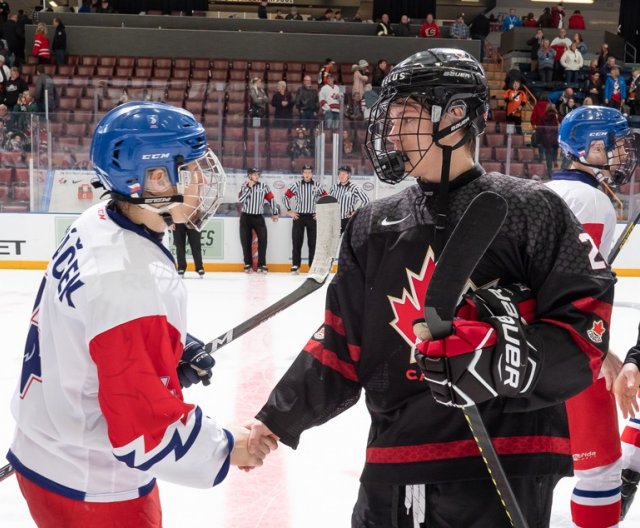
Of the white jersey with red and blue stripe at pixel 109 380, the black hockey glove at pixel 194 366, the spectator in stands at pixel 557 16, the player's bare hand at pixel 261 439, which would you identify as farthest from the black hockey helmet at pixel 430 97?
the spectator in stands at pixel 557 16

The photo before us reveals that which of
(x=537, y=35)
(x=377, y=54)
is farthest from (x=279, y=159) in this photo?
(x=537, y=35)

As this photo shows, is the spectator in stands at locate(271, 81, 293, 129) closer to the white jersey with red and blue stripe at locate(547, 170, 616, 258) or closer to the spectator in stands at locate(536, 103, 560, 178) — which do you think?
the spectator in stands at locate(536, 103, 560, 178)

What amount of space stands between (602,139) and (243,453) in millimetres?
1629

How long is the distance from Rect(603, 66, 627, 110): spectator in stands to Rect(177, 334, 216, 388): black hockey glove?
501 inches

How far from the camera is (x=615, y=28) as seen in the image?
19.3m

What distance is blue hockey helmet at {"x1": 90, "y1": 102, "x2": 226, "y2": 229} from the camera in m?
1.52

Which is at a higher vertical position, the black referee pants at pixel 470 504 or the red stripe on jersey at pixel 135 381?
the red stripe on jersey at pixel 135 381

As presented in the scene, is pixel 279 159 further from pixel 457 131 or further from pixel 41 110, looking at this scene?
pixel 457 131

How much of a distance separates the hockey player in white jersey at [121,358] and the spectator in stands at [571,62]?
1454 cm

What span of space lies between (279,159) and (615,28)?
12.4 metres

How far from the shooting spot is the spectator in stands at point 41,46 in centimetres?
1417

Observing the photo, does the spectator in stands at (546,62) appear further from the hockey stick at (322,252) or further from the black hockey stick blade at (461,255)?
the black hockey stick blade at (461,255)

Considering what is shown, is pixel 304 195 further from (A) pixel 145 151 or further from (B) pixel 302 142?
(A) pixel 145 151

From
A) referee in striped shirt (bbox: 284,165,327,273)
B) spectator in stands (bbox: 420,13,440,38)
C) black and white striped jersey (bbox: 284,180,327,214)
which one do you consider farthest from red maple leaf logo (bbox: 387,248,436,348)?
spectator in stands (bbox: 420,13,440,38)
